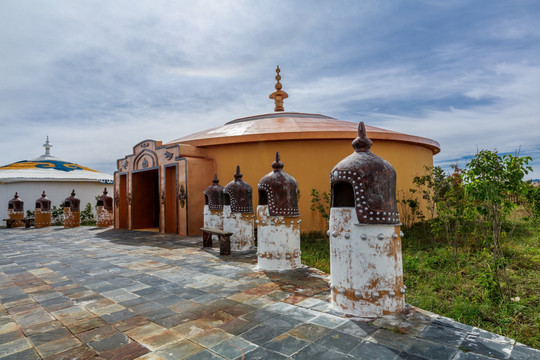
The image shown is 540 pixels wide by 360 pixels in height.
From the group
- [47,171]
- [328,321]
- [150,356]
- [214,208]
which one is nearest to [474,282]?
[328,321]

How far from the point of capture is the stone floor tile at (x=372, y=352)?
272cm

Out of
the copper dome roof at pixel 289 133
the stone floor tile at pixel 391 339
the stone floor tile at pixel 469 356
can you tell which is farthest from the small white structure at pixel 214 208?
the stone floor tile at pixel 469 356

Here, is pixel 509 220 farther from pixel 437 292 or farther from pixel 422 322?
pixel 422 322

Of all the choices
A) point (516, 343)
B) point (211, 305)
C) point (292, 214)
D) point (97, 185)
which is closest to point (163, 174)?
Answer: point (292, 214)

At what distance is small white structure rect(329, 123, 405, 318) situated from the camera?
3.60 meters

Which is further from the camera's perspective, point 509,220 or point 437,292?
point 509,220

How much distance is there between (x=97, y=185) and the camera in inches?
885

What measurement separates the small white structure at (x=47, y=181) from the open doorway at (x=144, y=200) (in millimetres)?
9619

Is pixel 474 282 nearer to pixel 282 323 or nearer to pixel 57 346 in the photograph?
pixel 282 323

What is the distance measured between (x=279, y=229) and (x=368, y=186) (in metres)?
2.63

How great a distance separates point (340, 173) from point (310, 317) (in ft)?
5.49

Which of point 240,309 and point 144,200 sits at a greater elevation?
point 144,200

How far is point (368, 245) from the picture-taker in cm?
363

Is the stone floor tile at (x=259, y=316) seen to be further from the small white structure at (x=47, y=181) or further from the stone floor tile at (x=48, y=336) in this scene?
the small white structure at (x=47, y=181)
